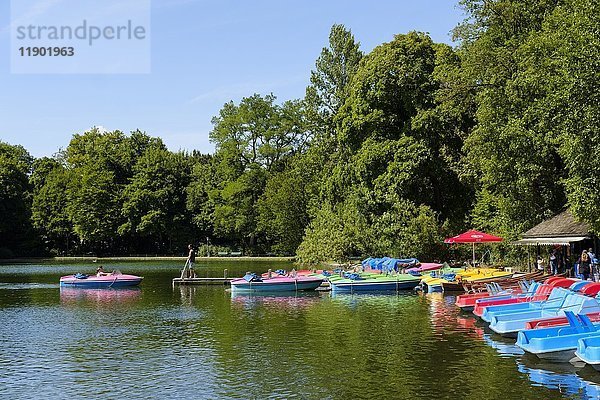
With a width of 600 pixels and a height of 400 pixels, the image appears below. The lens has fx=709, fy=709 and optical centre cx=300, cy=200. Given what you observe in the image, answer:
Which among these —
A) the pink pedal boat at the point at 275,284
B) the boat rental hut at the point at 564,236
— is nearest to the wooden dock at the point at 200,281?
the pink pedal boat at the point at 275,284

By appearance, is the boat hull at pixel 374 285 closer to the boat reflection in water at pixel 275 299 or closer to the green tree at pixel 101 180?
the boat reflection in water at pixel 275 299

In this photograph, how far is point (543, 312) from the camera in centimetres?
2030

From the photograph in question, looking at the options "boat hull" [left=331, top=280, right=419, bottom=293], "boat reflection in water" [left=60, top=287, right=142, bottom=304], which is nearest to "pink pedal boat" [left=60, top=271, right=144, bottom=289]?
"boat reflection in water" [left=60, top=287, right=142, bottom=304]

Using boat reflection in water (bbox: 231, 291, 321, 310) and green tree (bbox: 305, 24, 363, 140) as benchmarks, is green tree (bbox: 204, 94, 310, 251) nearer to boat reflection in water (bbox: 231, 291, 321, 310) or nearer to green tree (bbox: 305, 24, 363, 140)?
green tree (bbox: 305, 24, 363, 140)

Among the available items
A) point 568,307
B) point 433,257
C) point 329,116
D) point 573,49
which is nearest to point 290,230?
point 329,116

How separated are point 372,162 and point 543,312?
33.9m

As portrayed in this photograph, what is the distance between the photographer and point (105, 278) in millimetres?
44969

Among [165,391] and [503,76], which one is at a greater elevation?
[503,76]

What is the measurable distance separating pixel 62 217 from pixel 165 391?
85.8 meters

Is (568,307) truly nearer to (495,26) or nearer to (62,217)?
(495,26)

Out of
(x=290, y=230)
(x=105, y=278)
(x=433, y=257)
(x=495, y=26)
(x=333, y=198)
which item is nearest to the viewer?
(x=495, y=26)

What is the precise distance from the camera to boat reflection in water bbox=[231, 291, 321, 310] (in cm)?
3303

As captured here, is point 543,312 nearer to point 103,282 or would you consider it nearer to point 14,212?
point 103,282

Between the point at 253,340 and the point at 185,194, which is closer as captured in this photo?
the point at 253,340
